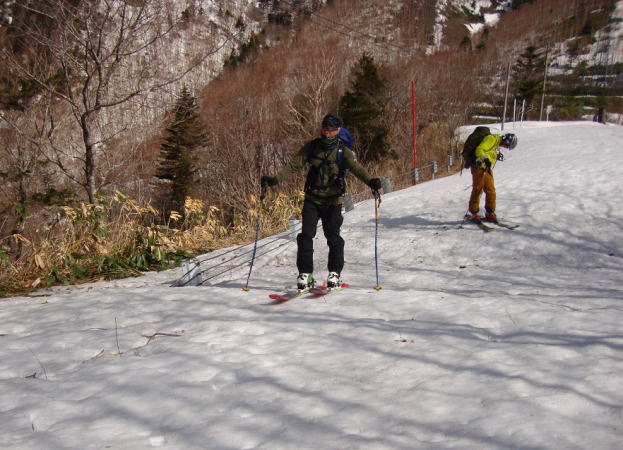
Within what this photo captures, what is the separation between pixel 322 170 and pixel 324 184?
0.51 feet

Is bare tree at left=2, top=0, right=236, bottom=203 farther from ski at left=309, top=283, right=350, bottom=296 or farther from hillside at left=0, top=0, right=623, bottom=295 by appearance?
ski at left=309, top=283, right=350, bottom=296

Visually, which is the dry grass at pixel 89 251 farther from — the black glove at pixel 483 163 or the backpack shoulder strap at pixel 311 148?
the black glove at pixel 483 163

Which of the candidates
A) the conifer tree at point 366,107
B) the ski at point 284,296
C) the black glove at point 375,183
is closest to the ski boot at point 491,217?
the black glove at point 375,183

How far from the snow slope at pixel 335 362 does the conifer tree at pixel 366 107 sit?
27298 millimetres

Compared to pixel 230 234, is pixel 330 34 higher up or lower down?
higher up

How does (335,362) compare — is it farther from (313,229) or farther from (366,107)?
(366,107)

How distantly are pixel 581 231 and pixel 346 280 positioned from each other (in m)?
4.12

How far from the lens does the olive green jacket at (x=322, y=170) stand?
15.7 feet

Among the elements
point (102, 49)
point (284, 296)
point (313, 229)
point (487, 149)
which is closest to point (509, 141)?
point (487, 149)

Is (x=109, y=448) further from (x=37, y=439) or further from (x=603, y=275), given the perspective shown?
(x=603, y=275)

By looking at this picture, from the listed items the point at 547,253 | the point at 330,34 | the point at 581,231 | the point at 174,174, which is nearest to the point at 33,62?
the point at 547,253

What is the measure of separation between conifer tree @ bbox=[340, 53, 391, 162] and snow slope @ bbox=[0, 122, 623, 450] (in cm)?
2730

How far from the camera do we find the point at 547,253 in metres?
6.39

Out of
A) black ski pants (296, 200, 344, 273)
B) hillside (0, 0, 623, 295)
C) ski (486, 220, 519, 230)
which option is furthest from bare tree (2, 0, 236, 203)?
ski (486, 220, 519, 230)
